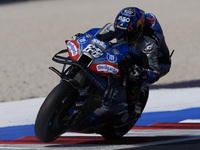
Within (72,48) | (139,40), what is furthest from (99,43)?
(139,40)

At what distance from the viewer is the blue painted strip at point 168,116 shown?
7367 mm

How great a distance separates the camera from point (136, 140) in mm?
5977

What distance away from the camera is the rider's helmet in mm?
5512

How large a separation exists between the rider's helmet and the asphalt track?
1209 mm

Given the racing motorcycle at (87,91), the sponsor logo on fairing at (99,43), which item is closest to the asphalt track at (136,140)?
the racing motorcycle at (87,91)

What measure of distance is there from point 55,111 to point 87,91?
426 mm

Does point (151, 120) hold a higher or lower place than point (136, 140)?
lower

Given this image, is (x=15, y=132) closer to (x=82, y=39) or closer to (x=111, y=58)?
(x=82, y=39)

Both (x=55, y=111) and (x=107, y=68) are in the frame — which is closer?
(x=55, y=111)

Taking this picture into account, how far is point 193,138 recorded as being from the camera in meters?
5.97

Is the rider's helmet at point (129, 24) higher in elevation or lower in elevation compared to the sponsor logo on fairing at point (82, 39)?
higher

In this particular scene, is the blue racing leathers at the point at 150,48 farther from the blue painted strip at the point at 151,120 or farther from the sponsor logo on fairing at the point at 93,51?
the blue painted strip at the point at 151,120

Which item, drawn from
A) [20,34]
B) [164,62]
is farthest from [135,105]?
[20,34]

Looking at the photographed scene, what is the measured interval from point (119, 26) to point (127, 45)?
24 centimetres
